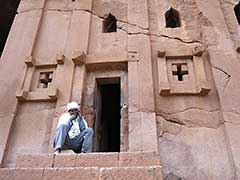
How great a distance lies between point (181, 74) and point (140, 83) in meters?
0.88

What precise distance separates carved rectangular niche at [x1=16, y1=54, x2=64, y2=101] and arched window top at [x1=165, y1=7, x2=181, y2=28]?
2.67 meters

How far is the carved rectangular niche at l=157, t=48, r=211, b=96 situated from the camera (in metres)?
5.45

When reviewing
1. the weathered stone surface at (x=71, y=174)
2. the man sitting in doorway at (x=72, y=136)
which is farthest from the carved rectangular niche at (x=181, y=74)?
the weathered stone surface at (x=71, y=174)

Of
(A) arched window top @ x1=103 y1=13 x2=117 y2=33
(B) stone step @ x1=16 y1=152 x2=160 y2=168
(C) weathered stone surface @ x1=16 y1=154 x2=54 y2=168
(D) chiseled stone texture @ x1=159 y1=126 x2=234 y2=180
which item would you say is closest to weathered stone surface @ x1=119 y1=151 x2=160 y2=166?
(B) stone step @ x1=16 y1=152 x2=160 y2=168

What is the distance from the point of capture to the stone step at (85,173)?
10.5 feet

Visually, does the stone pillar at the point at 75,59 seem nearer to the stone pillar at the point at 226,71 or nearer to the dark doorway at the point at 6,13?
the stone pillar at the point at 226,71

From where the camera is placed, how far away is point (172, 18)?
7.09 meters

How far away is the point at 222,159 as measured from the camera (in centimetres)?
475

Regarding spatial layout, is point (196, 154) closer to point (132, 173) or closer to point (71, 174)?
point (132, 173)

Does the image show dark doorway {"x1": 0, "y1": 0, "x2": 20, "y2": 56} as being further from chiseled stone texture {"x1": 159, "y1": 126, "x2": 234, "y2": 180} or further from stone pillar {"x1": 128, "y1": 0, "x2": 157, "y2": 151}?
chiseled stone texture {"x1": 159, "y1": 126, "x2": 234, "y2": 180}

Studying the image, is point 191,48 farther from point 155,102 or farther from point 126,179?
point 126,179

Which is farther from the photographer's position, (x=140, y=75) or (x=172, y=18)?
(x=172, y=18)

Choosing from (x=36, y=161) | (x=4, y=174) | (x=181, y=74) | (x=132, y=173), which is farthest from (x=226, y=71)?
(x=4, y=174)

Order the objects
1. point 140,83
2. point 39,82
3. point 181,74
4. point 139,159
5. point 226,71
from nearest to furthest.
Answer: point 139,159, point 140,83, point 226,71, point 181,74, point 39,82
